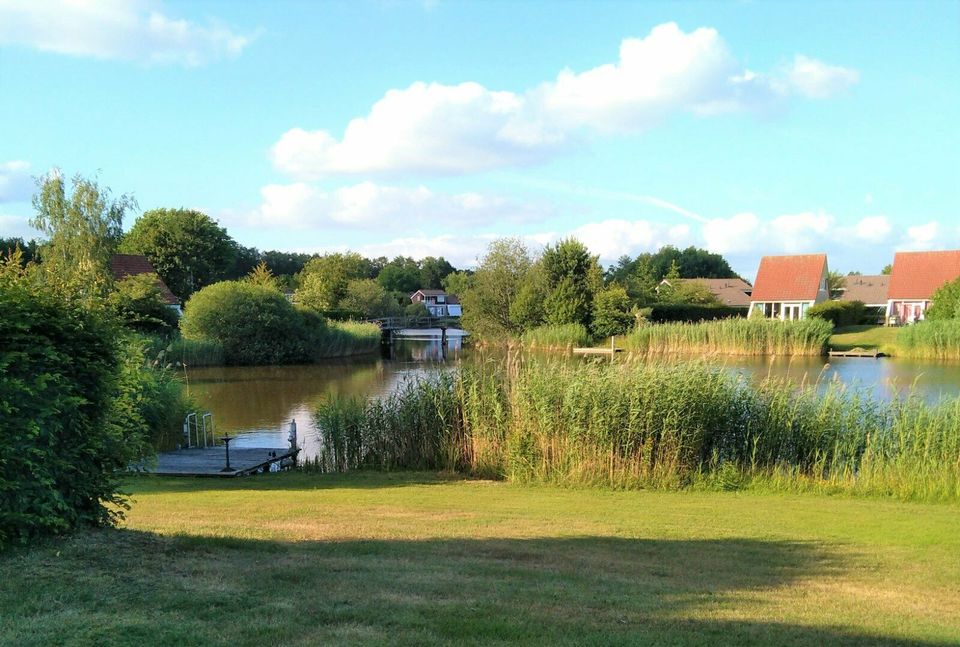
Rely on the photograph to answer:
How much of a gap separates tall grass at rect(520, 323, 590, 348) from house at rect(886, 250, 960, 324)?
974 inches

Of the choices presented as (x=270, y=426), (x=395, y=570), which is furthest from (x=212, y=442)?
(x=395, y=570)

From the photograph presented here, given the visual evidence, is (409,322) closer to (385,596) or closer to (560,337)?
(560,337)

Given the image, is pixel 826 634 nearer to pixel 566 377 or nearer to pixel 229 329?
pixel 566 377

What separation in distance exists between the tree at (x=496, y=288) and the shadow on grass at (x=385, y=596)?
50.5 meters

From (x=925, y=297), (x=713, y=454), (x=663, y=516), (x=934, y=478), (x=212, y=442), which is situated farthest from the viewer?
(x=925, y=297)

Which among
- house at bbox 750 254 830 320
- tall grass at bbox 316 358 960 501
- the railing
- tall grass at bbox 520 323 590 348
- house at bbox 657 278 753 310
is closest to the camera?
tall grass at bbox 316 358 960 501

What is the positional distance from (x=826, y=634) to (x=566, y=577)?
1884 mm

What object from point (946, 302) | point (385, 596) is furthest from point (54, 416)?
point (946, 302)

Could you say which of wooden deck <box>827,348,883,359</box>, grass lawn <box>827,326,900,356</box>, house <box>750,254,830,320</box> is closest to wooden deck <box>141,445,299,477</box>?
wooden deck <box>827,348,883,359</box>

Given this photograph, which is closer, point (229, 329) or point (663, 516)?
point (663, 516)

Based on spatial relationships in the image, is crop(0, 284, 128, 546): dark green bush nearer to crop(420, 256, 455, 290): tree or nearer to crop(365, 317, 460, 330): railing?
crop(365, 317, 460, 330): railing

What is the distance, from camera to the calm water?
2231 cm

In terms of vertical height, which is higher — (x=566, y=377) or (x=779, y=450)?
(x=566, y=377)

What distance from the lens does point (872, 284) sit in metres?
82.8
